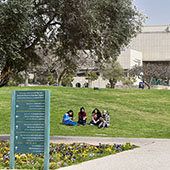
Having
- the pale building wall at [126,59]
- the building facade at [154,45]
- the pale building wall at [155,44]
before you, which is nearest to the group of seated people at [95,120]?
the pale building wall at [126,59]

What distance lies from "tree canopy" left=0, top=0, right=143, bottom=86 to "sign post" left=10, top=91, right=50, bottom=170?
3.21m

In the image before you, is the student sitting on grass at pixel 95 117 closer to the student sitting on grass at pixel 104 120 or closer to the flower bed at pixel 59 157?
the student sitting on grass at pixel 104 120

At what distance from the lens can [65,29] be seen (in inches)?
515

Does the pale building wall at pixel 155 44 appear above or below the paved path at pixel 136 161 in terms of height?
above

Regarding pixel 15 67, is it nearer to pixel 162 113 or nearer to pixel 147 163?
pixel 147 163

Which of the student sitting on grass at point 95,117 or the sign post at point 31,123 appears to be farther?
the student sitting on grass at point 95,117

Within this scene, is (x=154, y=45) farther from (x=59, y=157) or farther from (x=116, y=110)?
(x=59, y=157)

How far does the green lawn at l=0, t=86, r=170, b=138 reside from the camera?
19516mm

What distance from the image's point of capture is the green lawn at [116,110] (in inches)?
A: 768

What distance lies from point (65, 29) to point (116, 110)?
18151mm

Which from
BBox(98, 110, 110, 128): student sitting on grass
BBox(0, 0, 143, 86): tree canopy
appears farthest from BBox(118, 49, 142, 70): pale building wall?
BBox(0, 0, 143, 86): tree canopy

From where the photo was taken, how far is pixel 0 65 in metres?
11.3

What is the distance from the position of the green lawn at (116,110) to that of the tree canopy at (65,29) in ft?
17.0

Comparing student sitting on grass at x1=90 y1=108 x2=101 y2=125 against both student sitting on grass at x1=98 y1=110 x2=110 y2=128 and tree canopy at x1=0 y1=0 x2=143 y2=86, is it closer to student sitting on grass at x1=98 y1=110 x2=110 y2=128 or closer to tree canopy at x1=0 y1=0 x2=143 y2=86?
student sitting on grass at x1=98 y1=110 x2=110 y2=128
